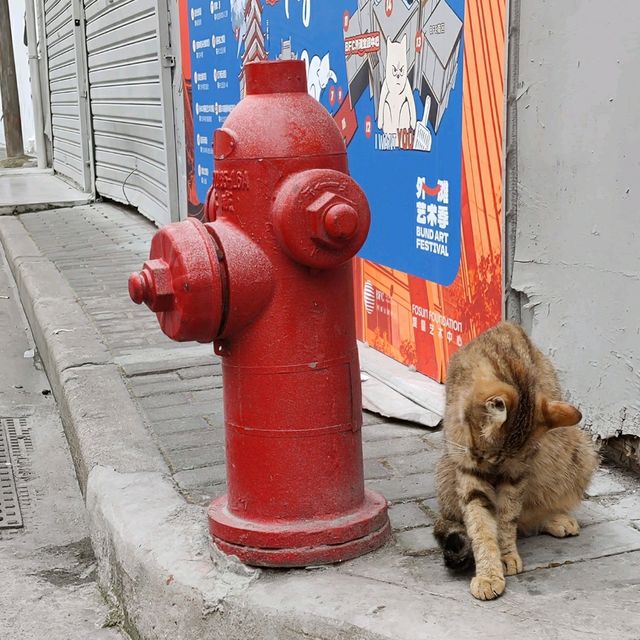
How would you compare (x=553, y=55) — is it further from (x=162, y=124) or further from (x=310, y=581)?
(x=162, y=124)

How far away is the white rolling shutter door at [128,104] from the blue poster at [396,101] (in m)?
3.61

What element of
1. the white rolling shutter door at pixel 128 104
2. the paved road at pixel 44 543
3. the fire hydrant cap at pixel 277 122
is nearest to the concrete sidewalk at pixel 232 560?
the paved road at pixel 44 543

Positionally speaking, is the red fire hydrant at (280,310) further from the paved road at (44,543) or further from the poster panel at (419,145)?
the poster panel at (419,145)

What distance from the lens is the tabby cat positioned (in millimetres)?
2635

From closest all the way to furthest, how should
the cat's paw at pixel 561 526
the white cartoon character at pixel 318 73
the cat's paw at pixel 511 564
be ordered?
the cat's paw at pixel 511 564 < the cat's paw at pixel 561 526 < the white cartoon character at pixel 318 73

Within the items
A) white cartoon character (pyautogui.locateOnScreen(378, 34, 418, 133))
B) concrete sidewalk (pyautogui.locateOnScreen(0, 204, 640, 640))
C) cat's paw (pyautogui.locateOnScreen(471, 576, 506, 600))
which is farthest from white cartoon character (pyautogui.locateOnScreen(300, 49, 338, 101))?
cat's paw (pyautogui.locateOnScreen(471, 576, 506, 600))

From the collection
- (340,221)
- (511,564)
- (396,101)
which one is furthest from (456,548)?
(396,101)

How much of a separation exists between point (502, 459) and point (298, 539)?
64cm

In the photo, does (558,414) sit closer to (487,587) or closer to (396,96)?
(487,587)

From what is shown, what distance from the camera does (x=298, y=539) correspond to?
9.23ft

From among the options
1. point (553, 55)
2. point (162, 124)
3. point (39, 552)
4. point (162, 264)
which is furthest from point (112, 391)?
point (162, 124)

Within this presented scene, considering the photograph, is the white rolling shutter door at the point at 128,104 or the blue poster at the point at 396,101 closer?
the blue poster at the point at 396,101

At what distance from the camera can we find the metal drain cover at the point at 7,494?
4066 mm

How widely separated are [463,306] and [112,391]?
5.82ft
